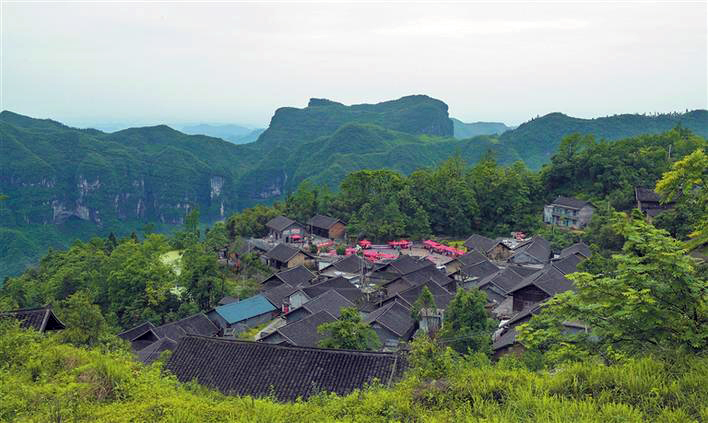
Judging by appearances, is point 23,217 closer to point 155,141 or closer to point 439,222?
point 155,141

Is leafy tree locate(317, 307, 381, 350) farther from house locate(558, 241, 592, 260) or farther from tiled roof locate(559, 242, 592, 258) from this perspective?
tiled roof locate(559, 242, 592, 258)

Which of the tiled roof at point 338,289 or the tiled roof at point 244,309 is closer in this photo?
the tiled roof at point 244,309

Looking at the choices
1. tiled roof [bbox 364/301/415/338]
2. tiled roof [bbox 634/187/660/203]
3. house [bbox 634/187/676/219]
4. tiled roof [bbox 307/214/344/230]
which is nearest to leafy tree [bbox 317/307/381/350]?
tiled roof [bbox 364/301/415/338]

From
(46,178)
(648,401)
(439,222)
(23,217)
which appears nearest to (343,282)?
(439,222)

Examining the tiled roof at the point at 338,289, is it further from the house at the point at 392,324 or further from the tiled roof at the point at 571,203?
the tiled roof at the point at 571,203

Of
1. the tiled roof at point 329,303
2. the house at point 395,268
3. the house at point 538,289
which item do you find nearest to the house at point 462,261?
the house at point 395,268

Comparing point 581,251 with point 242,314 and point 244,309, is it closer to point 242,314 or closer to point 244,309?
point 244,309

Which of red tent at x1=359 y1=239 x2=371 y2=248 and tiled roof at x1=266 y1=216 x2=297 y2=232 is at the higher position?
tiled roof at x1=266 y1=216 x2=297 y2=232
